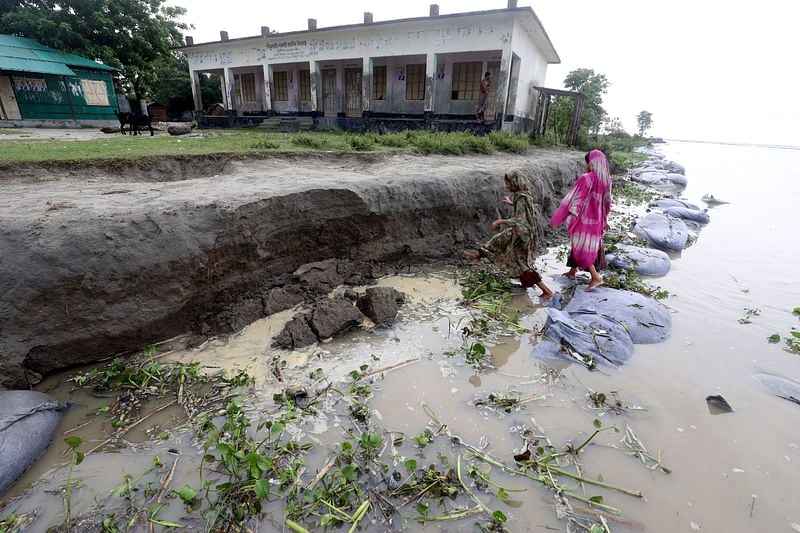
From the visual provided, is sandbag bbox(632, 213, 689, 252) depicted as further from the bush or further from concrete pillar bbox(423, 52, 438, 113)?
concrete pillar bbox(423, 52, 438, 113)

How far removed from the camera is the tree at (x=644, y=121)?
127 ft

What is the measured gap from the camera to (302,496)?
1956mm

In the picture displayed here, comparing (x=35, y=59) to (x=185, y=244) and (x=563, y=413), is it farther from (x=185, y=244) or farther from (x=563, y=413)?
(x=563, y=413)

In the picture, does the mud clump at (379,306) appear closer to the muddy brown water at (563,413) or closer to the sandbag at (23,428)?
the muddy brown water at (563,413)

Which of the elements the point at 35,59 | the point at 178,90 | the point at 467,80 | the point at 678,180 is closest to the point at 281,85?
the point at 467,80

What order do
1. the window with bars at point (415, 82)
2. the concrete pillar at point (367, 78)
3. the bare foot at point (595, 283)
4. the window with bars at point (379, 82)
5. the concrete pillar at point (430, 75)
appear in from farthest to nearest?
the window with bars at point (379, 82)
the window with bars at point (415, 82)
the concrete pillar at point (367, 78)
the concrete pillar at point (430, 75)
the bare foot at point (595, 283)

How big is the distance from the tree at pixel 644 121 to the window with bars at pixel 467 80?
34.7m

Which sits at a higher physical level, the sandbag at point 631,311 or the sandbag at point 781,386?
the sandbag at point 631,311

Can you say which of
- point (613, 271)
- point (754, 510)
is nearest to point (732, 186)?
point (613, 271)

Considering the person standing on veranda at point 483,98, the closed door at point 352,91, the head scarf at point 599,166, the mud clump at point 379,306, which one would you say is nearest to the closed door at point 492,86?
the person standing on veranda at point 483,98

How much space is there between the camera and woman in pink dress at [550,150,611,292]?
396 cm

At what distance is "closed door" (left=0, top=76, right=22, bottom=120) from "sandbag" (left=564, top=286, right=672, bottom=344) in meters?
19.4

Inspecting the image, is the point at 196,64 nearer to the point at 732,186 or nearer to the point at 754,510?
the point at 754,510

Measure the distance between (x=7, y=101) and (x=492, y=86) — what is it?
683 inches
